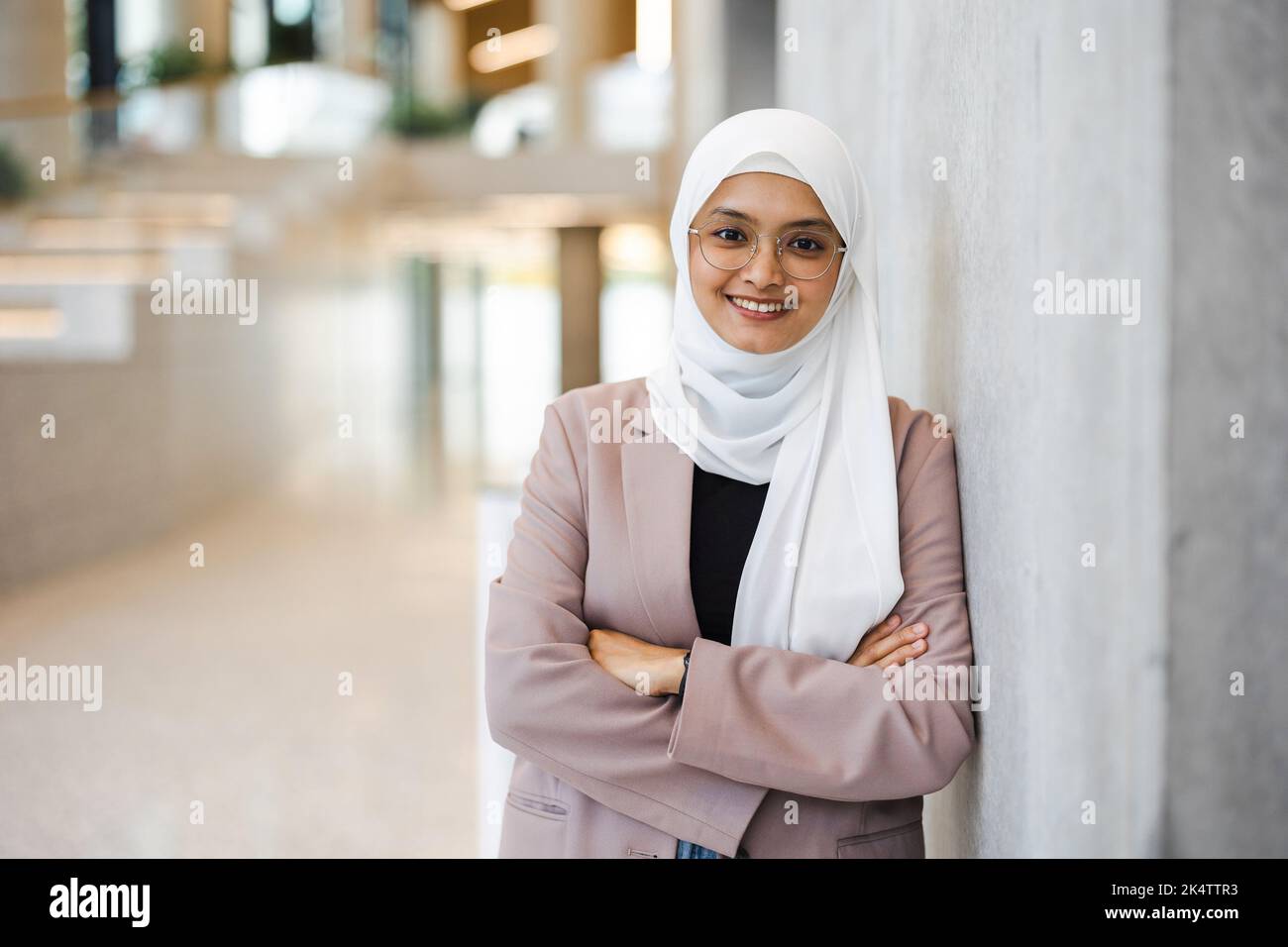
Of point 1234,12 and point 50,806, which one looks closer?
point 1234,12

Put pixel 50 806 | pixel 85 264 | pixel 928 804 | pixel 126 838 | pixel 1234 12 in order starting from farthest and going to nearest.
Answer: pixel 85 264 → pixel 50 806 → pixel 126 838 → pixel 928 804 → pixel 1234 12

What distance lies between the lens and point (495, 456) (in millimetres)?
14617

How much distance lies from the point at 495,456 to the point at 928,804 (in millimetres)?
12612

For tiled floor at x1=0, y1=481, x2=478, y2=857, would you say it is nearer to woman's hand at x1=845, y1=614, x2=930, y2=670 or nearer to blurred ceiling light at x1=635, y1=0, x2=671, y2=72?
woman's hand at x1=845, y1=614, x2=930, y2=670

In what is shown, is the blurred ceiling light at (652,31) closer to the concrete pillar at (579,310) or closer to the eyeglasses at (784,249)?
the concrete pillar at (579,310)

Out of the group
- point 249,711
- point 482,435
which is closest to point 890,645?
point 249,711

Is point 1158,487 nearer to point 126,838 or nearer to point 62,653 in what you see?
point 126,838

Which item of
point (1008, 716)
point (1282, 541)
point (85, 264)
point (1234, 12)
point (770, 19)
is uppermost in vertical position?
point (770, 19)

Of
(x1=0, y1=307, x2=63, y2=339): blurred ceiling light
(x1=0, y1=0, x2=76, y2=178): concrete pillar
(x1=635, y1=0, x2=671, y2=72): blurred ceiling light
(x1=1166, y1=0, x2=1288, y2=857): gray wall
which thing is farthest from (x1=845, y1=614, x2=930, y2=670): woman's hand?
(x1=635, y1=0, x2=671, y2=72): blurred ceiling light

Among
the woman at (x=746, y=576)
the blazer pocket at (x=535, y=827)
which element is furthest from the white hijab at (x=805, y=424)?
the blazer pocket at (x=535, y=827)

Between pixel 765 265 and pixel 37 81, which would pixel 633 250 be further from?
pixel 765 265

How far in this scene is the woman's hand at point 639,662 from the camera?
1.70 m

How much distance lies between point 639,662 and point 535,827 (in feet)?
1.12

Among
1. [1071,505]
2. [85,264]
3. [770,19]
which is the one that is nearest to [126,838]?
[1071,505]
